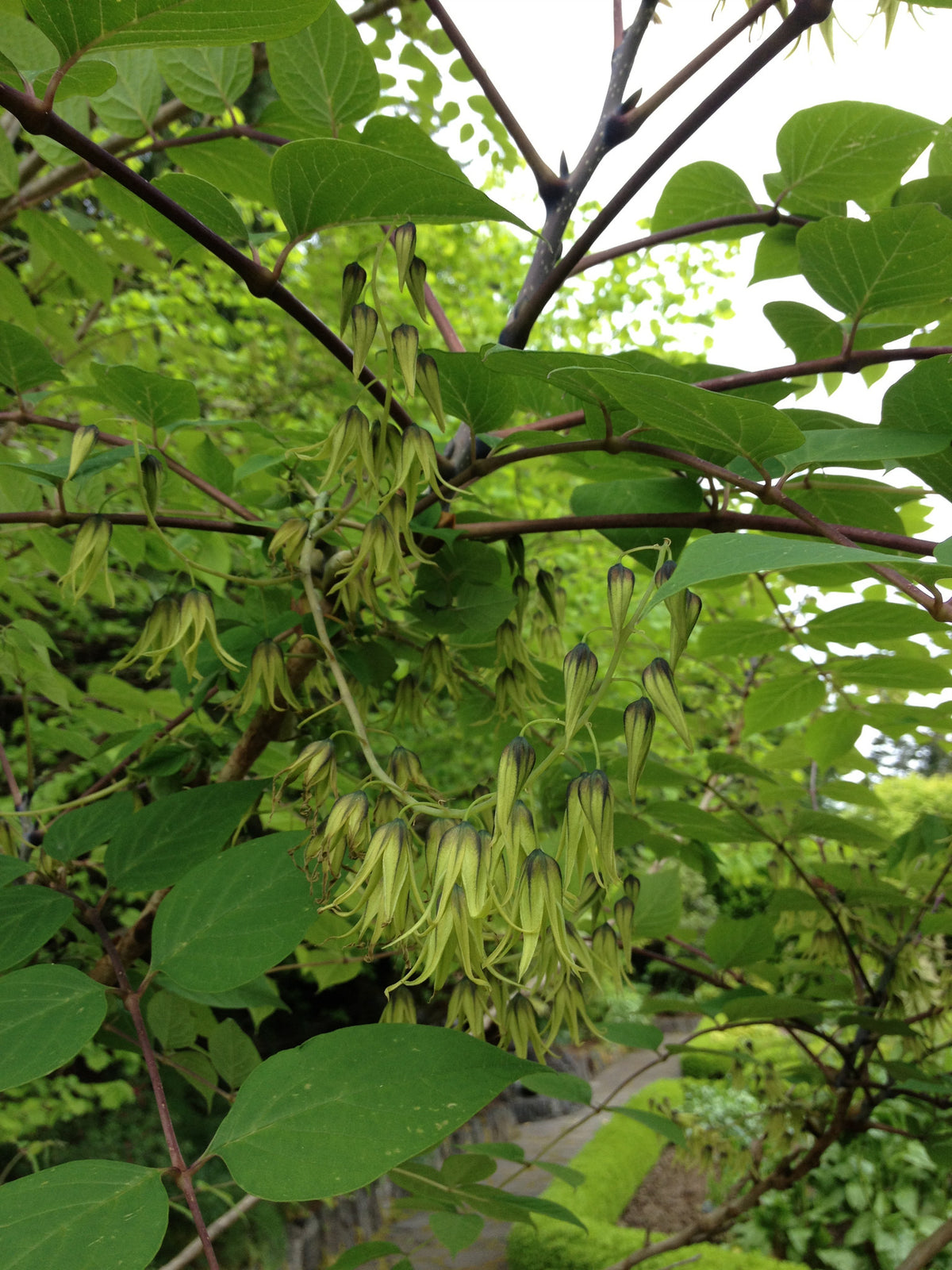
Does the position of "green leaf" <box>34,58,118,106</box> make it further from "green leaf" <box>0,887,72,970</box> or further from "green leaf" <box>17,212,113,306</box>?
"green leaf" <box>17,212,113,306</box>

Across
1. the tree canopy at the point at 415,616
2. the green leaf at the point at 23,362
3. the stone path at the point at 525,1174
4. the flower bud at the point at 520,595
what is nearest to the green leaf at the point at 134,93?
the tree canopy at the point at 415,616

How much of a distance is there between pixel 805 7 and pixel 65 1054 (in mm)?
799

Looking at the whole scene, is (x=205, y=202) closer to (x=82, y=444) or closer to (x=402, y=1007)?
(x=82, y=444)

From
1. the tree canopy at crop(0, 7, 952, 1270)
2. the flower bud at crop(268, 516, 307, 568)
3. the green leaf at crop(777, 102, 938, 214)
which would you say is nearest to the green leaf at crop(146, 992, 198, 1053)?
the tree canopy at crop(0, 7, 952, 1270)

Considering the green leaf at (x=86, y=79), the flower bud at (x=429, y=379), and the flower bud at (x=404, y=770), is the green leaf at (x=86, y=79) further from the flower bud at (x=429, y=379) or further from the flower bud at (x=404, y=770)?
the flower bud at (x=404, y=770)

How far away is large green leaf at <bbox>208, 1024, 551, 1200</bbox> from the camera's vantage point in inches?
17.3

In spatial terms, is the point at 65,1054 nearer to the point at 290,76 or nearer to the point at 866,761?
the point at 290,76

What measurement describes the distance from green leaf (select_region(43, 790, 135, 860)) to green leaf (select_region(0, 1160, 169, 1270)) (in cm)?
30

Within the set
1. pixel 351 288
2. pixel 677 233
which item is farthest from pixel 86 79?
pixel 677 233

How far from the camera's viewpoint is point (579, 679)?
49cm

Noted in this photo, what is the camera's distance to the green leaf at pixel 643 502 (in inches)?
29.4

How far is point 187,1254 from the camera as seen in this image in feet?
2.76

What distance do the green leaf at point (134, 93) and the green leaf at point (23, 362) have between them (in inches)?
11.8

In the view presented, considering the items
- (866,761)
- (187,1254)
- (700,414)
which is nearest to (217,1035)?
(187,1254)
